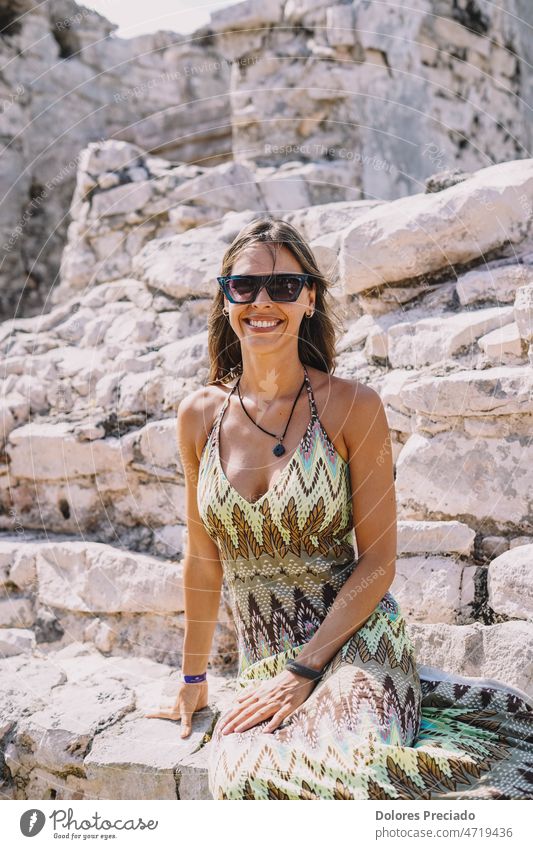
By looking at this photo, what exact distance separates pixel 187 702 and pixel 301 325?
126 centimetres

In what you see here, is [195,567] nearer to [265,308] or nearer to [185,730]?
[185,730]

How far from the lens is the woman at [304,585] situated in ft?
6.10

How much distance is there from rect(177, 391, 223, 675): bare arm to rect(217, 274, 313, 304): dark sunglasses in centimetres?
41

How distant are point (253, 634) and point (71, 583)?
4.48 ft

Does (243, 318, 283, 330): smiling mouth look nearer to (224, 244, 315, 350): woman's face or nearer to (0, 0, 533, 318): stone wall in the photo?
(224, 244, 315, 350): woman's face

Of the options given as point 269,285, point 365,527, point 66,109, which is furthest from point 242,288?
point 66,109

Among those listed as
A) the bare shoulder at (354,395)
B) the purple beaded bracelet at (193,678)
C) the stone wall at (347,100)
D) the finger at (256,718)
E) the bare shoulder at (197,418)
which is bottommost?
the purple beaded bracelet at (193,678)

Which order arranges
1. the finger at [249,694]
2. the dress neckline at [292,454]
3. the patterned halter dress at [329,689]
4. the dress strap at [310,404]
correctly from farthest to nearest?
the dress strap at [310,404] < the dress neckline at [292,454] < the finger at [249,694] < the patterned halter dress at [329,689]

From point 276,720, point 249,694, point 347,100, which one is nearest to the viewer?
point 276,720

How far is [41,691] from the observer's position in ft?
9.40

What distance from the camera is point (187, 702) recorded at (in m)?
2.56

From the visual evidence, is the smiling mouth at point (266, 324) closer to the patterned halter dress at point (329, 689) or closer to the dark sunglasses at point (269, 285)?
Answer: the dark sunglasses at point (269, 285)

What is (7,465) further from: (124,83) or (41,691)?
(124,83)

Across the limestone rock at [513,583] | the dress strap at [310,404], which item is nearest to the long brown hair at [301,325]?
the dress strap at [310,404]
